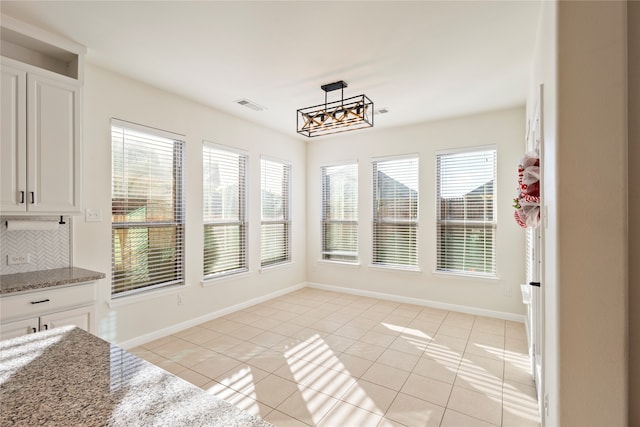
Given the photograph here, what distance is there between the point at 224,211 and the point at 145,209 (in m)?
1.14

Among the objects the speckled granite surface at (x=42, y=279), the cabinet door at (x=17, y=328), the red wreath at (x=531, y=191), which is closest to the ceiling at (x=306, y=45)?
the red wreath at (x=531, y=191)

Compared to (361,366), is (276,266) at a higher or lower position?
higher

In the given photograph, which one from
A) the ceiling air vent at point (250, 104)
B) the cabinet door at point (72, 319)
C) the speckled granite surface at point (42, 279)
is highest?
the ceiling air vent at point (250, 104)

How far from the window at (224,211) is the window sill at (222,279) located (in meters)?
0.06

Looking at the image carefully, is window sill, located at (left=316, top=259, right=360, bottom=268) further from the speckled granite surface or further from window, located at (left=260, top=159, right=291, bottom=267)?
the speckled granite surface

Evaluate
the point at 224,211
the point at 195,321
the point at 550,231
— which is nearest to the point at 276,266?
the point at 224,211

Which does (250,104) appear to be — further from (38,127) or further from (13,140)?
(13,140)

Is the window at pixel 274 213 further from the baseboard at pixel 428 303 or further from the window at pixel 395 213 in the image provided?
the window at pixel 395 213

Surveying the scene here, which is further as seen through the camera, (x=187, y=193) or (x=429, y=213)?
(x=429, y=213)

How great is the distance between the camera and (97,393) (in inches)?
Result: 32.7

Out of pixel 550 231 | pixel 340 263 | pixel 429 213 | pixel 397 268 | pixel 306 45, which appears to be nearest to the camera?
pixel 550 231

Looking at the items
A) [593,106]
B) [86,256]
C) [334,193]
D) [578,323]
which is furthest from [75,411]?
[334,193]

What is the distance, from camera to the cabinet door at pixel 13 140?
2.30 metres

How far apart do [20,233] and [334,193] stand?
430 centimetres
